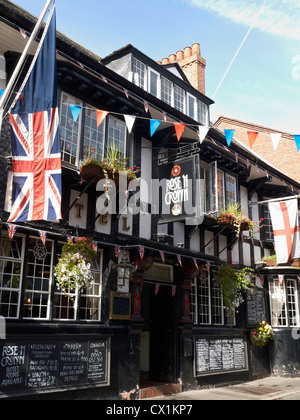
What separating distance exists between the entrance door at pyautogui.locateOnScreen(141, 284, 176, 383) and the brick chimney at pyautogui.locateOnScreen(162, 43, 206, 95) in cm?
1074

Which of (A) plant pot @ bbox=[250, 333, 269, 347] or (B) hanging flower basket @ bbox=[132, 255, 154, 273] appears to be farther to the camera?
(A) plant pot @ bbox=[250, 333, 269, 347]

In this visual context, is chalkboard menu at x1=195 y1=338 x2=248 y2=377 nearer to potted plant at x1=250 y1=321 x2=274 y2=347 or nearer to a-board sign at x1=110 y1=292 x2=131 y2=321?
potted plant at x1=250 y1=321 x2=274 y2=347

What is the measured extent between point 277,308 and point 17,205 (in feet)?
43.2

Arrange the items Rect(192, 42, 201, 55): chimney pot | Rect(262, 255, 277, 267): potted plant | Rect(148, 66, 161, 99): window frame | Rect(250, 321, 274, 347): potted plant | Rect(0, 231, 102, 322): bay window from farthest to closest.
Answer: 1. Rect(192, 42, 201, 55): chimney pot
2. Rect(262, 255, 277, 267): potted plant
3. Rect(250, 321, 274, 347): potted plant
4. Rect(148, 66, 161, 99): window frame
5. Rect(0, 231, 102, 322): bay window

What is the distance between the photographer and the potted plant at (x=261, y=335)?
53.4ft

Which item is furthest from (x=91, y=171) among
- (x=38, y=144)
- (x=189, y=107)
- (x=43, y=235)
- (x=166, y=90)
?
(x=189, y=107)

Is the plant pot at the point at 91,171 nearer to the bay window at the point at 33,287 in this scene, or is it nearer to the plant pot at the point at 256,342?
the bay window at the point at 33,287

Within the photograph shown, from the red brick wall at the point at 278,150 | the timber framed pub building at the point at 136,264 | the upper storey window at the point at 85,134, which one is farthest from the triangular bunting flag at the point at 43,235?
the red brick wall at the point at 278,150

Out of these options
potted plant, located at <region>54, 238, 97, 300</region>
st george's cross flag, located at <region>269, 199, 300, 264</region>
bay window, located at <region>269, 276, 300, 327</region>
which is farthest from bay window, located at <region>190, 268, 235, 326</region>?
potted plant, located at <region>54, 238, 97, 300</region>

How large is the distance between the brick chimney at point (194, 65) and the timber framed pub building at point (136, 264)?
9.46 feet

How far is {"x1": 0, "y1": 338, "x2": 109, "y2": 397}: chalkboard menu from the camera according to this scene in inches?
341

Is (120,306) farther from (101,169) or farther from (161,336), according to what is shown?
(101,169)
